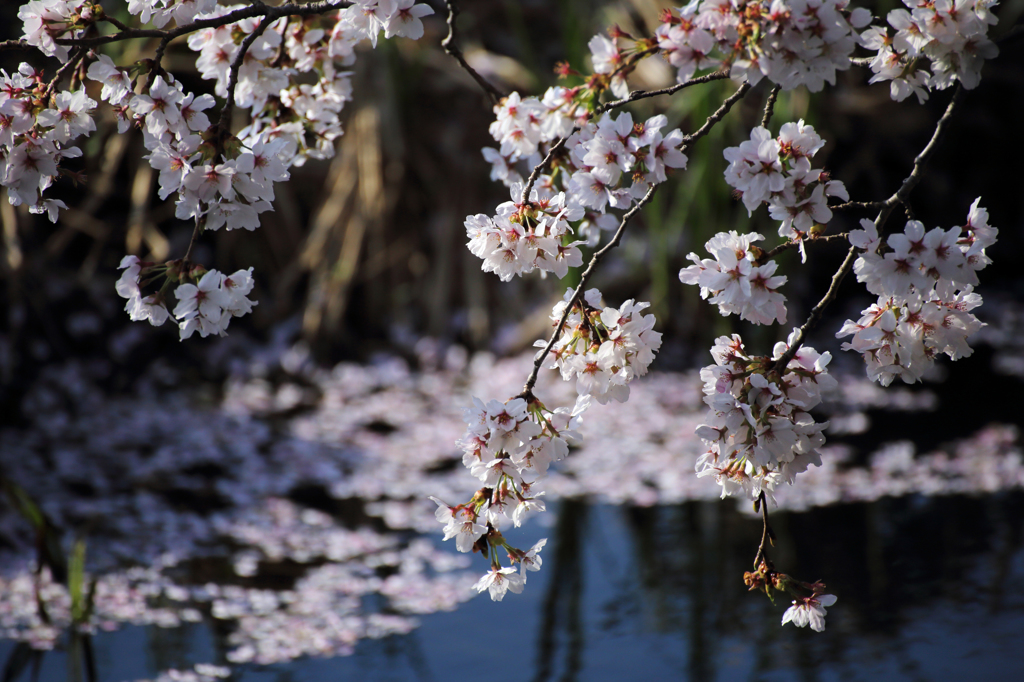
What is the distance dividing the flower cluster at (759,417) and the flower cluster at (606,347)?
3.7 inches

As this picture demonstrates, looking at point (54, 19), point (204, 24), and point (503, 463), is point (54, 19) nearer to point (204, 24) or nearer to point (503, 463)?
point (204, 24)

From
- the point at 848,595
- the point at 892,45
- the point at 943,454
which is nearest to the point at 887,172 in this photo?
the point at 943,454

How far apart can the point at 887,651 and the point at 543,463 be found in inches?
39.3

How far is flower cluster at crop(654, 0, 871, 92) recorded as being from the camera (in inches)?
32.9

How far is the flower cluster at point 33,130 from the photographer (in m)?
0.98

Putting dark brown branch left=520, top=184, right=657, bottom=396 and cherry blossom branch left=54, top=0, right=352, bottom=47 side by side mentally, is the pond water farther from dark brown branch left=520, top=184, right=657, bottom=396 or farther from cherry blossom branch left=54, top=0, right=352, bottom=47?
cherry blossom branch left=54, top=0, right=352, bottom=47

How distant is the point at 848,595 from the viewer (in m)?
1.83

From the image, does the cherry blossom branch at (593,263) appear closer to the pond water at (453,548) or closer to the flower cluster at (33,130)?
the flower cluster at (33,130)

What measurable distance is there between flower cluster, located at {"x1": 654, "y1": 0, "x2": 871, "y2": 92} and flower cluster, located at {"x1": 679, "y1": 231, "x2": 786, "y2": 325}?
0.16 meters

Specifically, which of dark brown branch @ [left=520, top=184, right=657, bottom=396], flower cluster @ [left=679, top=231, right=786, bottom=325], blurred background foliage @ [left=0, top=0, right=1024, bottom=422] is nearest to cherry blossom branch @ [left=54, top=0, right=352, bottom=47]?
dark brown branch @ [left=520, top=184, right=657, bottom=396]

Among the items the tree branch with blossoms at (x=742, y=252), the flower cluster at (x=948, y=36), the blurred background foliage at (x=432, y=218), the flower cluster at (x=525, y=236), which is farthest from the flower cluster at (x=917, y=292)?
the blurred background foliage at (x=432, y=218)

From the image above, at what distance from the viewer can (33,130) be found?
992mm

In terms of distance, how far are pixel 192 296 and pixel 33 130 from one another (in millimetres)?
265

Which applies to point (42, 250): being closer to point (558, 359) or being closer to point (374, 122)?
point (374, 122)
